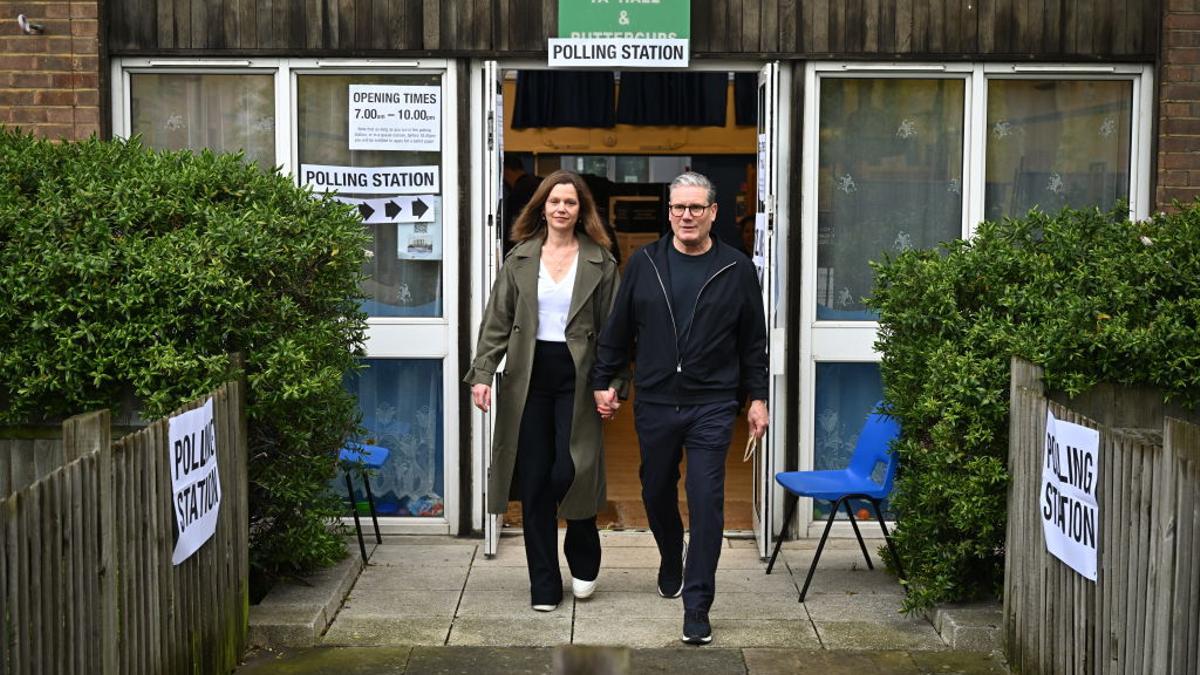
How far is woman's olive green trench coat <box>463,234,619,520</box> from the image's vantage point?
6543mm

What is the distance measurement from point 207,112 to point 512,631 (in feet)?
11.7

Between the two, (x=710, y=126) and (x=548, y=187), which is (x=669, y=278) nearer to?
(x=548, y=187)

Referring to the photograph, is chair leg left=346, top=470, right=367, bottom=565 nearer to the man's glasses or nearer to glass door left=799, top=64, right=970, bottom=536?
the man's glasses

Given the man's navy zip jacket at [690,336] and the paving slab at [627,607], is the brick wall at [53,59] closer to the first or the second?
the man's navy zip jacket at [690,336]

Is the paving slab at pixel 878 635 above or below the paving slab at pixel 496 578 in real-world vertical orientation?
below

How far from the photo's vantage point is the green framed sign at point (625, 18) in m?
7.98

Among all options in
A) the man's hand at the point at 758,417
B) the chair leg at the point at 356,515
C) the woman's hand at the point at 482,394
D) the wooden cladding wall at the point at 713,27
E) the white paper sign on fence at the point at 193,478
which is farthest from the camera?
the wooden cladding wall at the point at 713,27

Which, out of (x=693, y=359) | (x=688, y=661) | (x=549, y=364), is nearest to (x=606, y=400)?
(x=549, y=364)

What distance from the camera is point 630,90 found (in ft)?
40.0

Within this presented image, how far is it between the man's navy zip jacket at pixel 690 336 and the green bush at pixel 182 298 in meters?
1.19

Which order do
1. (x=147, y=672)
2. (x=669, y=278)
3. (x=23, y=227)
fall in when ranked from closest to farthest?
1. (x=147, y=672)
2. (x=23, y=227)
3. (x=669, y=278)

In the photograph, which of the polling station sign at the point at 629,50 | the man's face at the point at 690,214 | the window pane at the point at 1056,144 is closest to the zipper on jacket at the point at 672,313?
the man's face at the point at 690,214

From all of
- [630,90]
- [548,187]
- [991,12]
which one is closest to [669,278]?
[548,187]

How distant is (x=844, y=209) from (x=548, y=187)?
7.76ft
